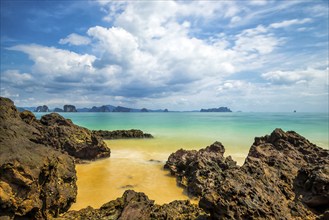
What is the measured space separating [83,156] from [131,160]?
3.29 metres

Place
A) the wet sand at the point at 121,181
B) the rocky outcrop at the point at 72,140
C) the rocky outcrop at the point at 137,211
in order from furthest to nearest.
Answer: the rocky outcrop at the point at 72,140, the wet sand at the point at 121,181, the rocky outcrop at the point at 137,211

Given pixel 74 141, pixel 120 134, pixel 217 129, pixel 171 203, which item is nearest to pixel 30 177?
pixel 171 203

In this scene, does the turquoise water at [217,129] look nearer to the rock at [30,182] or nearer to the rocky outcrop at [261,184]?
the rocky outcrop at [261,184]

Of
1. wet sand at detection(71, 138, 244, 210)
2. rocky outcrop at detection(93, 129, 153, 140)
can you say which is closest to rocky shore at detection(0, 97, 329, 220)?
wet sand at detection(71, 138, 244, 210)

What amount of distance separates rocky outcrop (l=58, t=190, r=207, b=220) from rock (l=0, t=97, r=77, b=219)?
796mm

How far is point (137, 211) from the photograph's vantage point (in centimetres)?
675

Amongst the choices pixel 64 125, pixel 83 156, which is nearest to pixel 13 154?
pixel 83 156

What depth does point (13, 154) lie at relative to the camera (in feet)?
22.2

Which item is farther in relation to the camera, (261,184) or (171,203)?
(171,203)

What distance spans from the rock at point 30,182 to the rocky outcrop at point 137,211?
2.61ft

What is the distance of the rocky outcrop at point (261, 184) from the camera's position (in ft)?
19.9

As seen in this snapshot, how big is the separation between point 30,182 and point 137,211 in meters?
3.04

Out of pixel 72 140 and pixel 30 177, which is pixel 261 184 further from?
pixel 72 140

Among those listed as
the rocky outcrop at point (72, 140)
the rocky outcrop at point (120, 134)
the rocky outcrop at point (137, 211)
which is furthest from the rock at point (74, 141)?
the rocky outcrop at point (120, 134)
